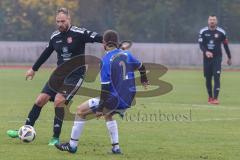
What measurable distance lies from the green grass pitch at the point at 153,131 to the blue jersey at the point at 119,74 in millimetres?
863

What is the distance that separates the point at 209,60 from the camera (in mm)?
21016

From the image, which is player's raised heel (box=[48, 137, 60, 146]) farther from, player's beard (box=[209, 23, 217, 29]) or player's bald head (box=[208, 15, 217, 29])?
player's beard (box=[209, 23, 217, 29])

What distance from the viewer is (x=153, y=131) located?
14.2m

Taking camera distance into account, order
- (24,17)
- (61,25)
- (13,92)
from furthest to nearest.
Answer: (24,17), (13,92), (61,25)

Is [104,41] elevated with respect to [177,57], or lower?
elevated

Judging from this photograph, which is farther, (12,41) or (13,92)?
(12,41)

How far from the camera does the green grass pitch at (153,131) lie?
11086mm

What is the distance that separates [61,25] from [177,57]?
3171 centimetres

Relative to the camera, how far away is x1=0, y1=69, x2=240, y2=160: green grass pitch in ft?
36.4

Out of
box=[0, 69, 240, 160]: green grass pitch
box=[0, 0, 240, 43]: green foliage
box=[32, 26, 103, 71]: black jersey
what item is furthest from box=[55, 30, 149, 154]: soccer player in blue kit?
box=[0, 0, 240, 43]: green foliage

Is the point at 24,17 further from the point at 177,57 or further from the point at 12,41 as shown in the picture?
the point at 177,57

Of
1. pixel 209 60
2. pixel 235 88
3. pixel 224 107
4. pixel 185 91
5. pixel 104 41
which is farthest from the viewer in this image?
pixel 235 88

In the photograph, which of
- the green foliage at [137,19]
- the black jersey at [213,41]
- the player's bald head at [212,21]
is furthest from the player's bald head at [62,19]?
the green foliage at [137,19]

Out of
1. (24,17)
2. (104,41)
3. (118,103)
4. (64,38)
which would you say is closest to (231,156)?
(118,103)
